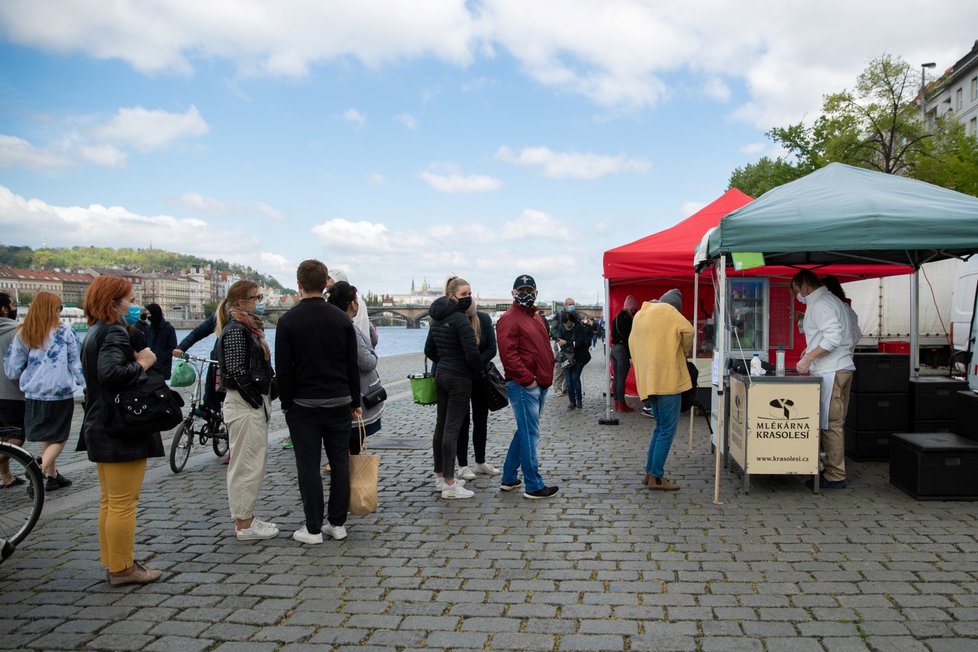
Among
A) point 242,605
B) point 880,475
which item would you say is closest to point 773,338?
point 880,475

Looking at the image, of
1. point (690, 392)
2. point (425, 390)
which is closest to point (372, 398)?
point (425, 390)

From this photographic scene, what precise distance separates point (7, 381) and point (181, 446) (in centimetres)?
168

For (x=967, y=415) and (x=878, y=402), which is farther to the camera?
(x=878, y=402)

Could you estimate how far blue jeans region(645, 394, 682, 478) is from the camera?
6.14m

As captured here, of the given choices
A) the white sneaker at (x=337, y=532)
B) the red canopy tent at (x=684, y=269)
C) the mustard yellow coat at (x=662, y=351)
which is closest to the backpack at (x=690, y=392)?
the mustard yellow coat at (x=662, y=351)

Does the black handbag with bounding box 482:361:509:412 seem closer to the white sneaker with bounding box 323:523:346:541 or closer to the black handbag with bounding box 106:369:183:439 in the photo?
the white sneaker with bounding box 323:523:346:541

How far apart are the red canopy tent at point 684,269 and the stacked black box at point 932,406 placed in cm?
224

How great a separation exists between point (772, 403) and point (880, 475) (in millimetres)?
1520

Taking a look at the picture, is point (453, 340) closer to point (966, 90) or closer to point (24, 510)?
point (24, 510)

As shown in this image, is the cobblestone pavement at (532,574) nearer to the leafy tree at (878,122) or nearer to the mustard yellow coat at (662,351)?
the mustard yellow coat at (662,351)

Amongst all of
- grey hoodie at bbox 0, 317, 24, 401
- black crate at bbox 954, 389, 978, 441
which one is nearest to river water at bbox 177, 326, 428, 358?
grey hoodie at bbox 0, 317, 24, 401

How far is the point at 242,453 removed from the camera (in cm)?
496

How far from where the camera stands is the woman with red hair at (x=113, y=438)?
4.04 m

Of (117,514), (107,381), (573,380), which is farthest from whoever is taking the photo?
(573,380)
